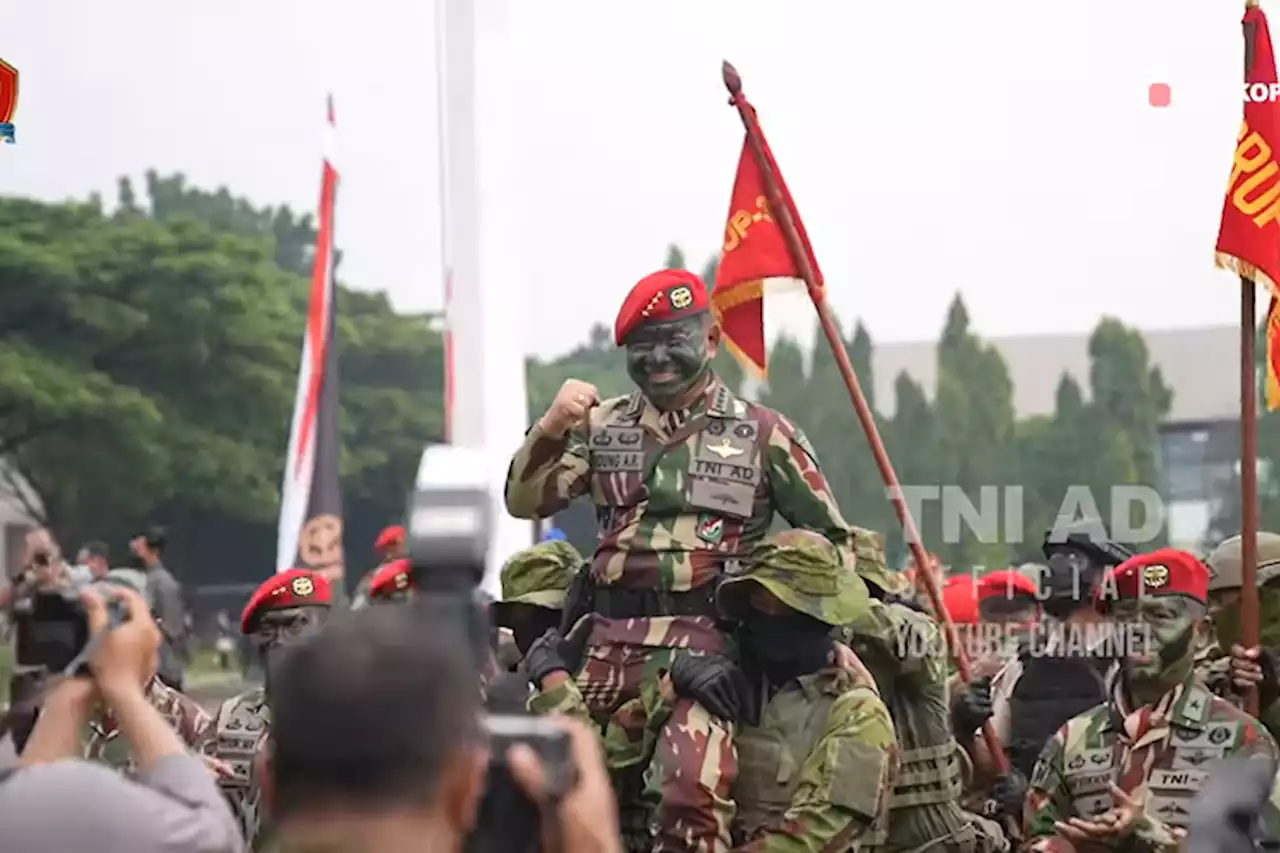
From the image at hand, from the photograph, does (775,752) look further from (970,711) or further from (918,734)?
(970,711)

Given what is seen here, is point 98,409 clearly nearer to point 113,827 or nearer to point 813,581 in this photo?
point 813,581

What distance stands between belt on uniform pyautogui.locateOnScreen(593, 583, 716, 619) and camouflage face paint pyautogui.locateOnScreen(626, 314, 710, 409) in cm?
54

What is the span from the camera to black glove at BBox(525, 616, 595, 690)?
5.84 metres

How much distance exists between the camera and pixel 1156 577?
6.25 m

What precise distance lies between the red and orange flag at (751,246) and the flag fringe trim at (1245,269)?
1645 millimetres

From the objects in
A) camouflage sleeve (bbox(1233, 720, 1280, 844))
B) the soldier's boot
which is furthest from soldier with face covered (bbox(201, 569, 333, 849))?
camouflage sleeve (bbox(1233, 720, 1280, 844))

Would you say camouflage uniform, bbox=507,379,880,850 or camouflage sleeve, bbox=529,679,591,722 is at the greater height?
camouflage uniform, bbox=507,379,880,850

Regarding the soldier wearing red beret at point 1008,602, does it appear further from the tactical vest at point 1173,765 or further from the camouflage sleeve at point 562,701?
the camouflage sleeve at point 562,701

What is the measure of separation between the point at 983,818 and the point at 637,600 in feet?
6.77

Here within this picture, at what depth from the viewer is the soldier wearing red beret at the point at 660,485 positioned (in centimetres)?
591

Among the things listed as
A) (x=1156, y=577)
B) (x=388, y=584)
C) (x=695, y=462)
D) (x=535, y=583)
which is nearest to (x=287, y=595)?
(x=388, y=584)

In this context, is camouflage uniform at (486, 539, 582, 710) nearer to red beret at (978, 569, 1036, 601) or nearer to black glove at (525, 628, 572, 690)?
black glove at (525, 628, 572, 690)

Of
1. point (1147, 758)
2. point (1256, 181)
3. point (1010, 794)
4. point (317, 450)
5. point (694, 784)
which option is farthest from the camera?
point (317, 450)

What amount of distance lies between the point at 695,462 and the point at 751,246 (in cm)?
227
